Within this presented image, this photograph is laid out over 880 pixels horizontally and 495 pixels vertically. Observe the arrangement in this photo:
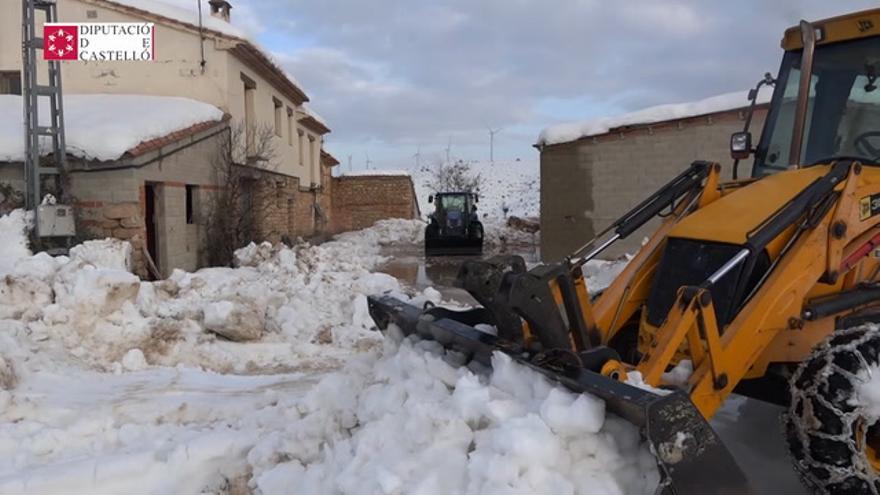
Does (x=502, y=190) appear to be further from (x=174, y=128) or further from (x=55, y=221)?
(x=55, y=221)

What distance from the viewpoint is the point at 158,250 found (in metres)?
13.6

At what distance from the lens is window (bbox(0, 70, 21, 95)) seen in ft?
58.5

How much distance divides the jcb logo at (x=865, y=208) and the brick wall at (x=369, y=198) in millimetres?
34196

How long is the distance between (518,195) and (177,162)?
54.5 m

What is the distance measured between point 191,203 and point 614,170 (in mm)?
9855

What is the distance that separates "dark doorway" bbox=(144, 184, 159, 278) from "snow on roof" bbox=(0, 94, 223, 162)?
3.75ft

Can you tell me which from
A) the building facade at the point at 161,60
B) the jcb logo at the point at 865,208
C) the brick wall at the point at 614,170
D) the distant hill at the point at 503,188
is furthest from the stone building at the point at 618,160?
the distant hill at the point at 503,188

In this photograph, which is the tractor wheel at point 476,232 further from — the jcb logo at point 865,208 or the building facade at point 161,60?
the jcb logo at point 865,208

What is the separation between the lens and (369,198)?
38.0 metres

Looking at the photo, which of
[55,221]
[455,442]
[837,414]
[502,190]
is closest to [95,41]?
[55,221]

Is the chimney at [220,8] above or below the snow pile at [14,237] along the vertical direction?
above

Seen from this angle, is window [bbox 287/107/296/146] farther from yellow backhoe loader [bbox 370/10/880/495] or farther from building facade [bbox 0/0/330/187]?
yellow backhoe loader [bbox 370/10/880/495]

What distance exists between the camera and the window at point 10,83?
17844 millimetres

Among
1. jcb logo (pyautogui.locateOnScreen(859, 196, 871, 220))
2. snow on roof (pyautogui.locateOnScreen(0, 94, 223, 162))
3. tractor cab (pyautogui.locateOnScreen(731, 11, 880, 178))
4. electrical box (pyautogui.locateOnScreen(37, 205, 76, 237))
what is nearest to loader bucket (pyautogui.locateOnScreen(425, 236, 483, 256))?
snow on roof (pyautogui.locateOnScreen(0, 94, 223, 162))
